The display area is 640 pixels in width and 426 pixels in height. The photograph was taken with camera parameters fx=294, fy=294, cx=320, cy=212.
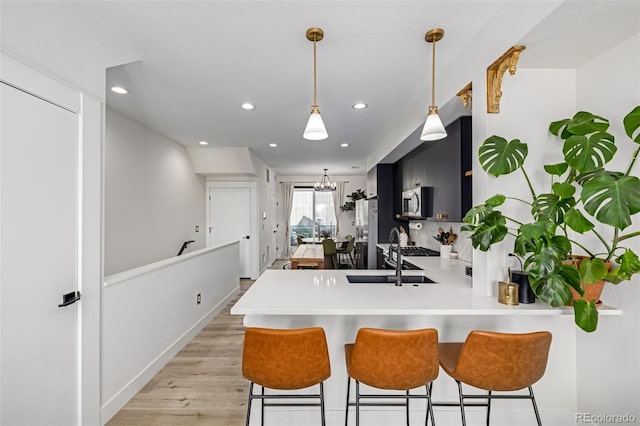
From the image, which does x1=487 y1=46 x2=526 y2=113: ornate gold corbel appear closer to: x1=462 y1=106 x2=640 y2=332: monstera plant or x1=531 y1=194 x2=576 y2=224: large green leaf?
x1=462 y1=106 x2=640 y2=332: monstera plant

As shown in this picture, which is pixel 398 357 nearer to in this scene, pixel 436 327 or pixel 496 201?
pixel 436 327

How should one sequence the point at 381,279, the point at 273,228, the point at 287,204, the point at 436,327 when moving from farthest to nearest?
the point at 287,204, the point at 273,228, the point at 381,279, the point at 436,327

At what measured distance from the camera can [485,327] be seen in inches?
76.7

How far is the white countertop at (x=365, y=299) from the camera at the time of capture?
1.58 m

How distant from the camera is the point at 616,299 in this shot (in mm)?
1616

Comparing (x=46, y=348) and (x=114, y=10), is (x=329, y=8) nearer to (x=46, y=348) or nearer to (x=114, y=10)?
(x=114, y=10)

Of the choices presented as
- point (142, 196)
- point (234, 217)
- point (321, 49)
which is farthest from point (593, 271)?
point (234, 217)

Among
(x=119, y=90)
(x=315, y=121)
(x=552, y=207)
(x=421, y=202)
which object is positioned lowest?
(x=552, y=207)

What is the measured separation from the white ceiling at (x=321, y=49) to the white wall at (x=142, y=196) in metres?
0.37

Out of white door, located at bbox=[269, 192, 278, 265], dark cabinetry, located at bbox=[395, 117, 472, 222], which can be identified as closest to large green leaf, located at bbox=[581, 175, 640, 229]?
dark cabinetry, located at bbox=[395, 117, 472, 222]

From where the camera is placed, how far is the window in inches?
356

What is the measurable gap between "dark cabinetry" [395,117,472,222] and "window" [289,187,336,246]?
5.22m

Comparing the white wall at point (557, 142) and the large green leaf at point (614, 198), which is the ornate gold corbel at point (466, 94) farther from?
the large green leaf at point (614, 198)

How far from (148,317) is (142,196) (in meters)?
1.89
